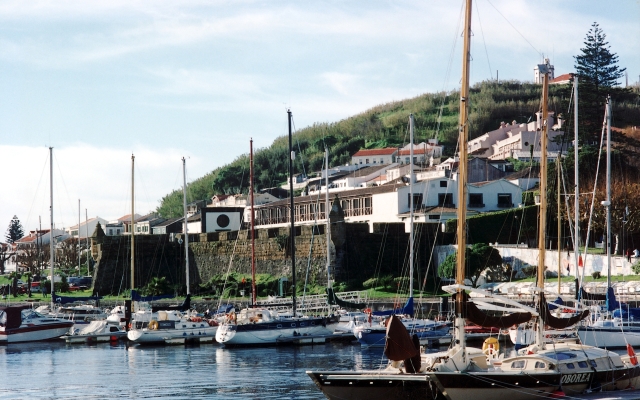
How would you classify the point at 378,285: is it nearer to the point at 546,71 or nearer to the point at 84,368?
the point at 84,368

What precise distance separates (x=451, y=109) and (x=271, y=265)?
307ft

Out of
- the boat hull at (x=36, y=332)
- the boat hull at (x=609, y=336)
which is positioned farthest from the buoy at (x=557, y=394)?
the boat hull at (x=36, y=332)

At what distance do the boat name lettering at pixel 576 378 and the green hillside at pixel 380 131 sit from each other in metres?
117

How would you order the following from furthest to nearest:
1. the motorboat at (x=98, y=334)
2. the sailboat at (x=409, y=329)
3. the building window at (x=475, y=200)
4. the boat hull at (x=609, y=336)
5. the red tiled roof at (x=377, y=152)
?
the red tiled roof at (x=377, y=152) → the building window at (x=475, y=200) → the motorboat at (x=98, y=334) → the sailboat at (x=409, y=329) → the boat hull at (x=609, y=336)

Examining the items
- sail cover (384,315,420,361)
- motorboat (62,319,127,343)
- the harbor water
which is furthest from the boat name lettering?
motorboat (62,319,127,343)

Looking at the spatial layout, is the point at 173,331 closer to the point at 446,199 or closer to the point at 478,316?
the point at 446,199

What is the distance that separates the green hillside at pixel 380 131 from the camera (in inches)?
6078

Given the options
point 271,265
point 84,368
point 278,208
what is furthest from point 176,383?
point 278,208

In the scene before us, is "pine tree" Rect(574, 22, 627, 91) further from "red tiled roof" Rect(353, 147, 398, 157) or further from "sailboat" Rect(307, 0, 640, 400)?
"sailboat" Rect(307, 0, 640, 400)

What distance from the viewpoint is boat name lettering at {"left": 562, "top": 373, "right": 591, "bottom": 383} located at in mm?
26375

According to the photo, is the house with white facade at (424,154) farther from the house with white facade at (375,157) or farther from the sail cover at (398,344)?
the sail cover at (398,344)

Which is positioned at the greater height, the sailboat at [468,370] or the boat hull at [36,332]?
the sailboat at [468,370]

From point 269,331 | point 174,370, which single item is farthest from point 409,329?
point 174,370

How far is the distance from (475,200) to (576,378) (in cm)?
5396
